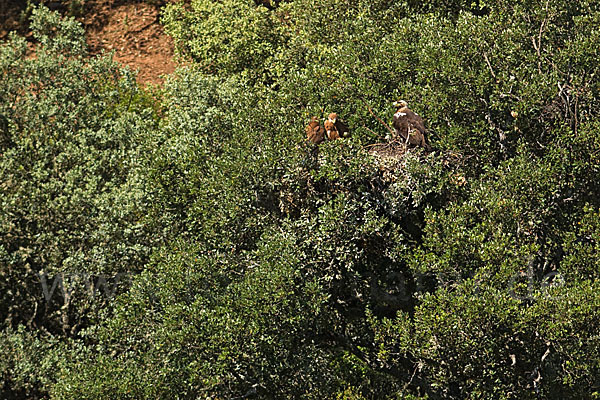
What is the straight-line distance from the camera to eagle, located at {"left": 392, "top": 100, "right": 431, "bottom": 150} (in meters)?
13.1

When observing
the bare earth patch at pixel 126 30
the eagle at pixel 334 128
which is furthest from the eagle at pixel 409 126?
the bare earth patch at pixel 126 30

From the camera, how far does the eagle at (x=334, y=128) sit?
13578 mm

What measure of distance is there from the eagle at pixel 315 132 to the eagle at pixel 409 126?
4.61 feet

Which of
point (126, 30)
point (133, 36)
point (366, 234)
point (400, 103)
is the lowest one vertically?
point (133, 36)

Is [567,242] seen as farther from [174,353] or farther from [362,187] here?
[174,353]

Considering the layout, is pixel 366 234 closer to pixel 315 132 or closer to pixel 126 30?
pixel 315 132

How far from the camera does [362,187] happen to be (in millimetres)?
12828

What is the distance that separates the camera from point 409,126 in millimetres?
13164

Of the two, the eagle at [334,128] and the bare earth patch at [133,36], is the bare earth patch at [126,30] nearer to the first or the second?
the bare earth patch at [133,36]

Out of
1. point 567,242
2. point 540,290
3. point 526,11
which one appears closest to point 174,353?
point 540,290

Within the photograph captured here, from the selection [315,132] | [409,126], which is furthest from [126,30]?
[409,126]

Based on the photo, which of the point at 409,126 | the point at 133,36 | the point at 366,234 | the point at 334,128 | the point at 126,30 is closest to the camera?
the point at 366,234

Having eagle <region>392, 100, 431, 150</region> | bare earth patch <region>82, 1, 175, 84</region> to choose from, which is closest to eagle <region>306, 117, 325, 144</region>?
eagle <region>392, 100, 431, 150</region>

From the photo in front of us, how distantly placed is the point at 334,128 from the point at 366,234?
2.26m
